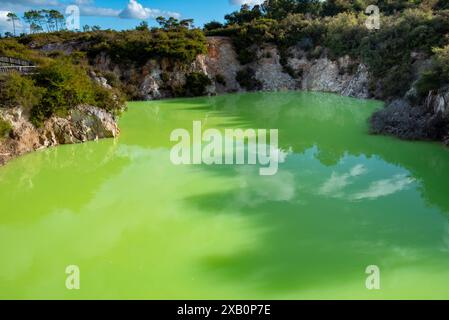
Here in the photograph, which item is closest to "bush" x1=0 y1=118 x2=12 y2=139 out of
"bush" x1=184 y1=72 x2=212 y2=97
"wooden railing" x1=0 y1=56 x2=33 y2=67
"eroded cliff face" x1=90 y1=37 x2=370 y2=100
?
"wooden railing" x1=0 y1=56 x2=33 y2=67

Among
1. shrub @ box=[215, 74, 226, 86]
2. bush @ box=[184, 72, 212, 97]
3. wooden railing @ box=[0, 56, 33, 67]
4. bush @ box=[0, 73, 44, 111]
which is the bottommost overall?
bush @ box=[0, 73, 44, 111]

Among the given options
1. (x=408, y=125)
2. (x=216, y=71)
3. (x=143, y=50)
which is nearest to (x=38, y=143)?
(x=408, y=125)

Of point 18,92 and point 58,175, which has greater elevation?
point 18,92

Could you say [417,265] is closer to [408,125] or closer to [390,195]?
[390,195]

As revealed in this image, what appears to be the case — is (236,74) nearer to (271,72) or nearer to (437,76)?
(271,72)

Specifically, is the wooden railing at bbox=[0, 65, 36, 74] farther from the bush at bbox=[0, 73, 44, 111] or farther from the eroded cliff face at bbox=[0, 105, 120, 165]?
the eroded cliff face at bbox=[0, 105, 120, 165]

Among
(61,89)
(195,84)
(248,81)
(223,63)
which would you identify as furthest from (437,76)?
(223,63)

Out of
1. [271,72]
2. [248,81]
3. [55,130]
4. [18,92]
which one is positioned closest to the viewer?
[18,92]
